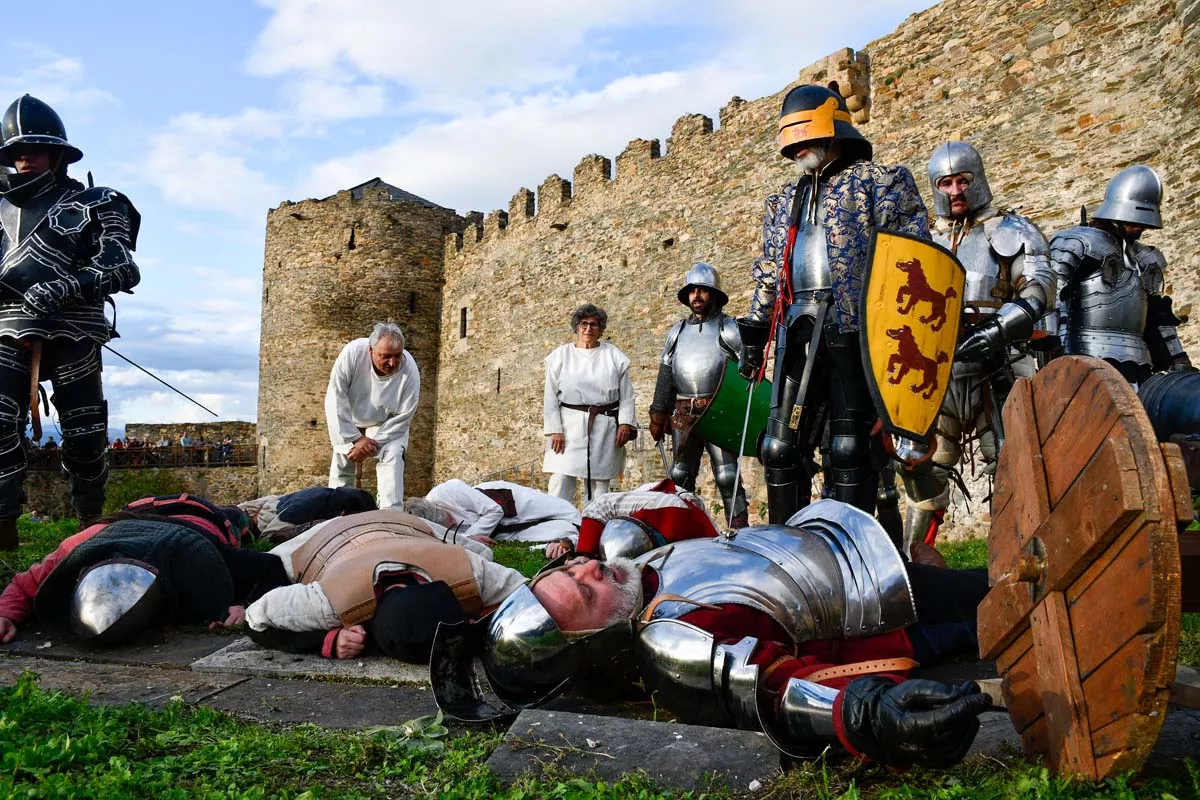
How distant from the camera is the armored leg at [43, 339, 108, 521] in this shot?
478 cm

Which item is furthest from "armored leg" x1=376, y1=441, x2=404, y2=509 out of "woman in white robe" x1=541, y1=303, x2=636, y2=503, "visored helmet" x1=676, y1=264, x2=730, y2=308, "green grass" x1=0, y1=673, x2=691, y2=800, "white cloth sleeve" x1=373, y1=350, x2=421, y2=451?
"green grass" x1=0, y1=673, x2=691, y2=800

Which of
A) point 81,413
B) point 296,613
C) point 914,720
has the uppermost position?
point 81,413

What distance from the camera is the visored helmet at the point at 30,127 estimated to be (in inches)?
188

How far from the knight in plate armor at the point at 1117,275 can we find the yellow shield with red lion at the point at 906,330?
5.07 feet

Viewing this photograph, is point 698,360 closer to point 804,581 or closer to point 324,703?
point 804,581

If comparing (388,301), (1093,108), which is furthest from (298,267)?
(1093,108)

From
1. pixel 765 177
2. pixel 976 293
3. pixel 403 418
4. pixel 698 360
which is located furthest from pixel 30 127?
pixel 765 177

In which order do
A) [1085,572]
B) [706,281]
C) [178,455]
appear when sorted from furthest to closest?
1. [178,455]
2. [706,281]
3. [1085,572]

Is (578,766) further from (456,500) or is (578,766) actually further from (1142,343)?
(456,500)

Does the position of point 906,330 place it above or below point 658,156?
below

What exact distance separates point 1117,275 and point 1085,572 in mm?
3379

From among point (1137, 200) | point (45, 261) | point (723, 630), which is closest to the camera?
point (723, 630)

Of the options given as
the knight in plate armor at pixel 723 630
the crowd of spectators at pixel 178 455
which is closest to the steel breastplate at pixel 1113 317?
the knight in plate armor at pixel 723 630

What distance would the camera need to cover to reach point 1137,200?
4.17 metres
